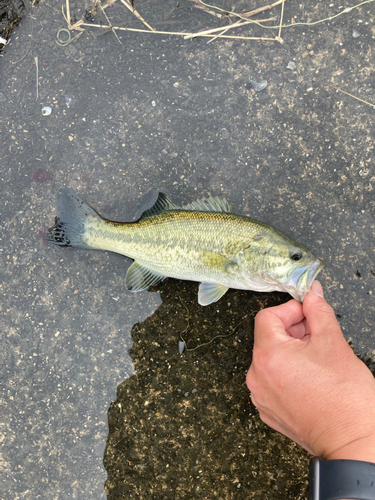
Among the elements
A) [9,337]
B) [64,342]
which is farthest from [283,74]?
[9,337]

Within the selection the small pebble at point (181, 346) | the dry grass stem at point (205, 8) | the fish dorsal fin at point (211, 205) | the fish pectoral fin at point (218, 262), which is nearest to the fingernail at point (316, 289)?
the fish pectoral fin at point (218, 262)

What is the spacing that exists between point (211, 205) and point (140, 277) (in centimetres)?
93

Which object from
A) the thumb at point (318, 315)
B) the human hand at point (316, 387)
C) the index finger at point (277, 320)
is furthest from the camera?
the index finger at point (277, 320)

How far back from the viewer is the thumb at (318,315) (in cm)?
213

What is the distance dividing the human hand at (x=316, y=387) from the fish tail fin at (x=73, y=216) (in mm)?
1730

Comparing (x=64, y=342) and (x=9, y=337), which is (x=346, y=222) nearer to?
(x=64, y=342)

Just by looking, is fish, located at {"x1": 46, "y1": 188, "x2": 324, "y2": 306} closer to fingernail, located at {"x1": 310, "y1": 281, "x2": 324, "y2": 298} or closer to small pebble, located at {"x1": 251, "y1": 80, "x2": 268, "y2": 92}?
fingernail, located at {"x1": 310, "y1": 281, "x2": 324, "y2": 298}

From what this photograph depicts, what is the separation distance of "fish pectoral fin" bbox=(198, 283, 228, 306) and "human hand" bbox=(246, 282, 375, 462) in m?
0.49

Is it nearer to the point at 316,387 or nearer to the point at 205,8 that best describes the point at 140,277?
the point at 316,387

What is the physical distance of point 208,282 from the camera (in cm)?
278

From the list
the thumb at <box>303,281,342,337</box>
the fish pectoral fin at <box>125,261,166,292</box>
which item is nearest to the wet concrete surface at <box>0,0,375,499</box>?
the fish pectoral fin at <box>125,261,166,292</box>

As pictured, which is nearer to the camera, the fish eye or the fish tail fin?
the fish eye

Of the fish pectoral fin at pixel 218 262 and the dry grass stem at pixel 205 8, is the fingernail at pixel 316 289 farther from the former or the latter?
the dry grass stem at pixel 205 8

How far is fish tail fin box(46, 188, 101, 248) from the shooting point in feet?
9.34
